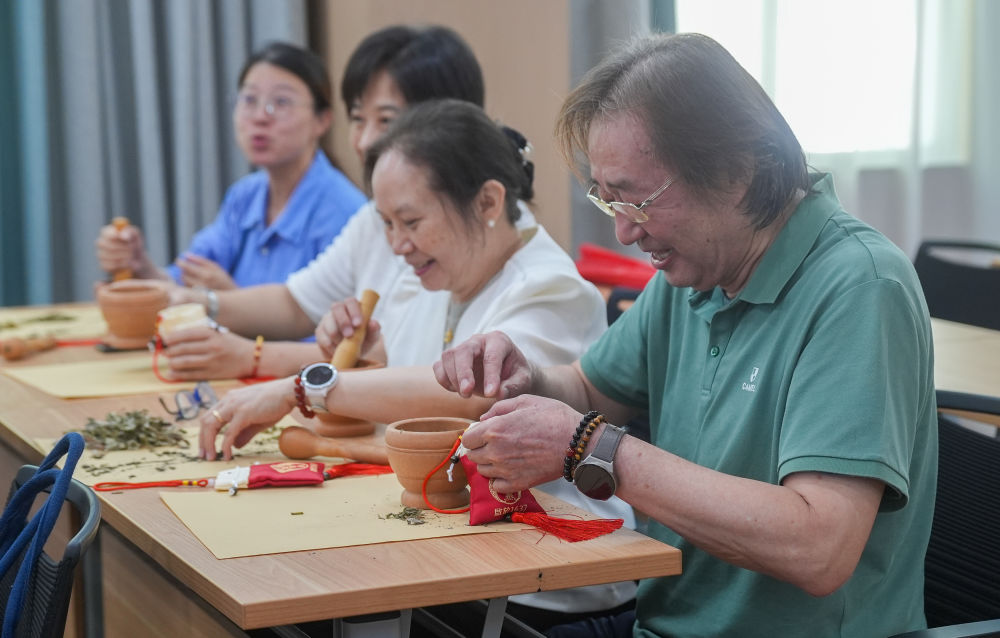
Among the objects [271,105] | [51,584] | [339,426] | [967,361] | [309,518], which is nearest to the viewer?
[51,584]

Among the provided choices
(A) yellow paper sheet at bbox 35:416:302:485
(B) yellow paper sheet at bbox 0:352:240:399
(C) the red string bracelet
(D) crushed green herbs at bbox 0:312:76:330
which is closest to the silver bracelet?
(B) yellow paper sheet at bbox 0:352:240:399

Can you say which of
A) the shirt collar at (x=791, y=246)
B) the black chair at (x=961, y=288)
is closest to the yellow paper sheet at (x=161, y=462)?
the shirt collar at (x=791, y=246)

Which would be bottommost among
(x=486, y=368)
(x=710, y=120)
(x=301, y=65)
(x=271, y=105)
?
(x=486, y=368)

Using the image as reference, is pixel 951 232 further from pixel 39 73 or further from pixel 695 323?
pixel 39 73

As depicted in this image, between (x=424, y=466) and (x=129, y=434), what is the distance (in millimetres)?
648

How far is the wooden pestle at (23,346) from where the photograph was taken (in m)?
2.47

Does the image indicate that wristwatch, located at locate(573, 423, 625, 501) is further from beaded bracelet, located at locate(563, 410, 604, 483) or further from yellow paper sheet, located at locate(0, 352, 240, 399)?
yellow paper sheet, located at locate(0, 352, 240, 399)

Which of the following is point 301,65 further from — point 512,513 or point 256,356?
point 512,513

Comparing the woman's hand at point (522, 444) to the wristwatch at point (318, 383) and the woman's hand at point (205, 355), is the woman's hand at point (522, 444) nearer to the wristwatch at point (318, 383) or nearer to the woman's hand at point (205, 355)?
the wristwatch at point (318, 383)

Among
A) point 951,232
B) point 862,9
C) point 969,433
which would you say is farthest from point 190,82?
point 969,433

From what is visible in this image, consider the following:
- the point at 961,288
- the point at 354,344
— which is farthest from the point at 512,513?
the point at 961,288

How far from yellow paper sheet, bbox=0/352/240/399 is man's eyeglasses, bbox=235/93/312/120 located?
1.07 metres

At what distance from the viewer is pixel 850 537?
1.13m

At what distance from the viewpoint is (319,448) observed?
1.59 metres
